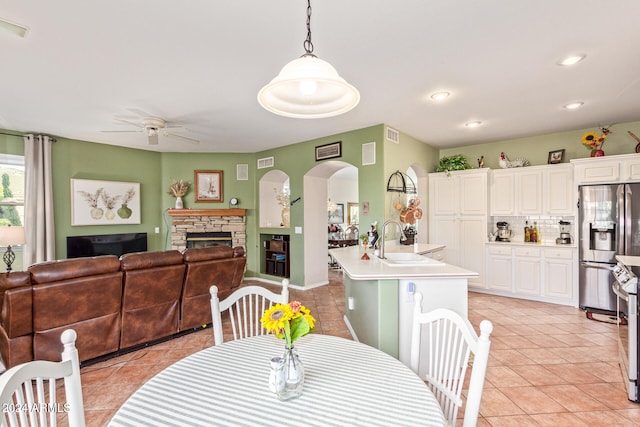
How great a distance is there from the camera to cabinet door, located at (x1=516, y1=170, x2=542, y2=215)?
472cm

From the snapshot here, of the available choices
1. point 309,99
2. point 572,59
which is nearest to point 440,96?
point 572,59

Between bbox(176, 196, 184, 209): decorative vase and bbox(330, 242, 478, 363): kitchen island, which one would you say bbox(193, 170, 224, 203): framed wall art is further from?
bbox(330, 242, 478, 363): kitchen island

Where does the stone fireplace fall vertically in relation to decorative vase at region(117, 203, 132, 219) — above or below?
below

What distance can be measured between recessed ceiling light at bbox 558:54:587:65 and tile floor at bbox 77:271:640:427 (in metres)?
2.66

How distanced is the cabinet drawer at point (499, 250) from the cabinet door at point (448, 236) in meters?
0.52

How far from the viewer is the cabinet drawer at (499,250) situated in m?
4.85

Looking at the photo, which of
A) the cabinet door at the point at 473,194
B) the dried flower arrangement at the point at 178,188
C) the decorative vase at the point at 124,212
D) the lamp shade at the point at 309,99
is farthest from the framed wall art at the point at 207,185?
the lamp shade at the point at 309,99

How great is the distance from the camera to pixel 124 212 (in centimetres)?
573

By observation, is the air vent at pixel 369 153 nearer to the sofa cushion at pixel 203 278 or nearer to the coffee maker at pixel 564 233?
the sofa cushion at pixel 203 278

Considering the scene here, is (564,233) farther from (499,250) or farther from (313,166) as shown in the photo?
(313,166)

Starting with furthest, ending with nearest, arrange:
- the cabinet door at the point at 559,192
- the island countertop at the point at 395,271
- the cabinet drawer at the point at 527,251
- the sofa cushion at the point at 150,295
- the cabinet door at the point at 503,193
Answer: the cabinet door at the point at 503,193, the cabinet drawer at the point at 527,251, the cabinet door at the point at 559,192, the sofa cushion at the point at 150,295, the island countertop at the point at 395,271

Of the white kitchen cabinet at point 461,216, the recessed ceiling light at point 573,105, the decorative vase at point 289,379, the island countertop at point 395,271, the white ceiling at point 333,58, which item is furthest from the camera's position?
the white kitchen cabinet at point 461,216

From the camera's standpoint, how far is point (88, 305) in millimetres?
2625

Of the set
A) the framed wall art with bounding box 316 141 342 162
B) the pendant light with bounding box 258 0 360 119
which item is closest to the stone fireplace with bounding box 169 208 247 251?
the framed wall art with bounding box 316 141 342 162
